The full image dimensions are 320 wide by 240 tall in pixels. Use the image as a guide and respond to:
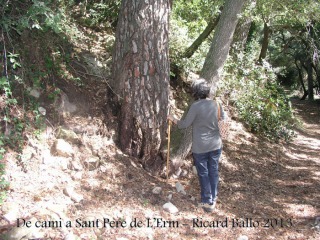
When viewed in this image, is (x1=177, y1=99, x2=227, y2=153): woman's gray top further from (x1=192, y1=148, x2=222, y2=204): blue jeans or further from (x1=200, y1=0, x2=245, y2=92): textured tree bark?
(x1=200, y1=0, x2=245, y2=92): textured tree bark

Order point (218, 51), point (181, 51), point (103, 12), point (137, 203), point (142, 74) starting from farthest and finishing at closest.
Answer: point (181, 51) < point (103, 12) < point (218, 51) < point (142, 74) < point (137, 203)

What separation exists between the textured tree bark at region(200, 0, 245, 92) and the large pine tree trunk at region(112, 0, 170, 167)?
978mm

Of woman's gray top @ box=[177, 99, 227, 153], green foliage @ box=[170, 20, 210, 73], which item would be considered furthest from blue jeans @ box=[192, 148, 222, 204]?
green foliage @ box=[170, 20, 210, 73]

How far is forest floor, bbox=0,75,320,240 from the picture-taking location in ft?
12.3

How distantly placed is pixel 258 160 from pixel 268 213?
9.85 feet

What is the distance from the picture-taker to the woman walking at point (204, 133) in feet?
15.2

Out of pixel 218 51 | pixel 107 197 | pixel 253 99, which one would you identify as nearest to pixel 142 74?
pixel 218 51

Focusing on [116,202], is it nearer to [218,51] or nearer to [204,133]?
[204,133]

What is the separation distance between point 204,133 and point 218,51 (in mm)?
2034

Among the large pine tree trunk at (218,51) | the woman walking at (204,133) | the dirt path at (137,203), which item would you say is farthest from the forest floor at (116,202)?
the large pine tree trunk at (218,51)

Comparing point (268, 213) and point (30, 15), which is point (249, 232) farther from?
point (30, 15)

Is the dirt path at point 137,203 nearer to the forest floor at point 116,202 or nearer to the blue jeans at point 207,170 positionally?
the forest floor at point 116,202

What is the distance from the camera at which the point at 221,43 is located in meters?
6.04

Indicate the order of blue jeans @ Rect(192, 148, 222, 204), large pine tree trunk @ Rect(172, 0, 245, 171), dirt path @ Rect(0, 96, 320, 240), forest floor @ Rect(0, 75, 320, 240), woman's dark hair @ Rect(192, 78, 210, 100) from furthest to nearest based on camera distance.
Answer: large pine tree trunk @ Rect(172, 0, 245, 171) < blue jeans @ Rect(192, 148, 222, 204) < woman's dark hair @ Rect(192, 78, 210, 100) < dirt path @ Rect(0, 96, 320, 240) < forest floor @ Rect(0, 75, 320, 240)
